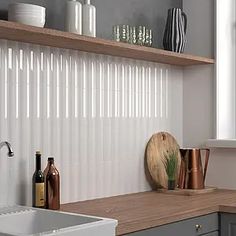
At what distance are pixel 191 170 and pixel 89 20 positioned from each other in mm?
1210

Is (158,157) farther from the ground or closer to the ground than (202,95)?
closer to the ground

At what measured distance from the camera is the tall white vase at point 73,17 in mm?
2752

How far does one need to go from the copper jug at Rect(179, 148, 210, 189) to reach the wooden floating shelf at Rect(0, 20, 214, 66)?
1.87 feet

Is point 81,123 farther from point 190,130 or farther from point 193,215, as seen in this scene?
point 190,130

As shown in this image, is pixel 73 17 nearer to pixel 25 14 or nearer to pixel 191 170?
pixel 25 14

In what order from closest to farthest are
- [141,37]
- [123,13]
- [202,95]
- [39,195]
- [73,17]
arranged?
[39,195], [73,17], [141,37], [123,13], [202,95]

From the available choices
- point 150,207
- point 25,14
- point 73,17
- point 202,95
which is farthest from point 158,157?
point 25,14

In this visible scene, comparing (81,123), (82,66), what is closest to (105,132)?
(81,123)

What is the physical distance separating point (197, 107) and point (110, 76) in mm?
813

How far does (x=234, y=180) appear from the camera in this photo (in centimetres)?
362

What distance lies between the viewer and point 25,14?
2514 mm

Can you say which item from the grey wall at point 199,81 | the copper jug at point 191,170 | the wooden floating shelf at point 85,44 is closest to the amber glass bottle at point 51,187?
the wooden floating shelf at point 85,44

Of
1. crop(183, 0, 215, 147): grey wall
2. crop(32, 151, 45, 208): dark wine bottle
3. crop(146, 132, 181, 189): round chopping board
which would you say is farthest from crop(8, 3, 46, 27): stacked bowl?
crop(183, 0, 215, 147): grey wall

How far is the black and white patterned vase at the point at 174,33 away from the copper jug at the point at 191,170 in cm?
63
